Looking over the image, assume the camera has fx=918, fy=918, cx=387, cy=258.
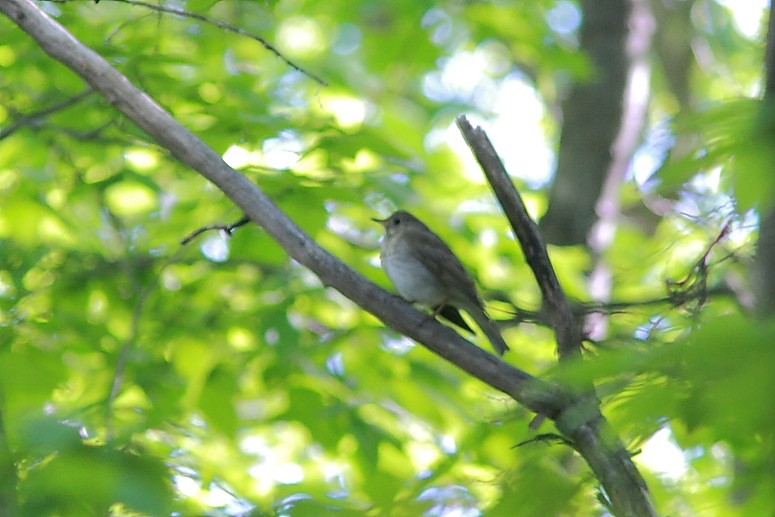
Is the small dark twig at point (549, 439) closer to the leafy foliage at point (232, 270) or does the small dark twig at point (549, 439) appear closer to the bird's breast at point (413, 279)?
the leafy foliage at point (232, 270)

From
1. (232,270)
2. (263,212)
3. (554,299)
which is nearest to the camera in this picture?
(554,299)

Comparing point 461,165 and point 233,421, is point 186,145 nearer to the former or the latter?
point 233,421

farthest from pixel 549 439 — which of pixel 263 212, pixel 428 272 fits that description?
pixel 428 272

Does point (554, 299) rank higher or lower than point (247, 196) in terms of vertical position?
lower

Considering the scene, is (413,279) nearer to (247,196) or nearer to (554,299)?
(247,196)

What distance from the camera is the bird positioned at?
4930 mm

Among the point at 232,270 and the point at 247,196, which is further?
the point at 232,270

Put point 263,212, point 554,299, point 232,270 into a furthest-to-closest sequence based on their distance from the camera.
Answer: point 232,270 → point 263,212 → point 554,299

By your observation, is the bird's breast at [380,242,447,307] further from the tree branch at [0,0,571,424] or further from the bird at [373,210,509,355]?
the tree branch at [0,0,571,424]

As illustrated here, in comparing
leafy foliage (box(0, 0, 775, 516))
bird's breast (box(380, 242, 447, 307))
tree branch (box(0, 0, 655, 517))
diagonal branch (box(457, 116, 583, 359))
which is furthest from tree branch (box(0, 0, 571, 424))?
bird's breast (box(380, 242, 447, 307))

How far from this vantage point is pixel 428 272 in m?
5.09

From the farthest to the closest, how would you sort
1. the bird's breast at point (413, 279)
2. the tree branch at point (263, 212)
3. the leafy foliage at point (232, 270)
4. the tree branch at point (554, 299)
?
the bird's breast at point (413, 279) < the leafy foliage at point (232, 270) < the tree branch at point (263, 212) < the tree branch at point (554, 299)

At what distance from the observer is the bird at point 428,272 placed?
16.2 feet

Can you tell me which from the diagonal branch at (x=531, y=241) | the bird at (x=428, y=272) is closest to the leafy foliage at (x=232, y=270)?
the bird at (x=428, y=272)
